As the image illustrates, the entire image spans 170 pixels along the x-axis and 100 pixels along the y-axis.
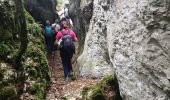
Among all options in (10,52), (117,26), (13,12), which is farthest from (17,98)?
(117,26)

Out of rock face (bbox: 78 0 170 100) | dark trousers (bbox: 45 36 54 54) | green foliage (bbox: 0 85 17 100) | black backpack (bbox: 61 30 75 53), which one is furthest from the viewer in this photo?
dark trousers (bbox: 45 36 54 54)

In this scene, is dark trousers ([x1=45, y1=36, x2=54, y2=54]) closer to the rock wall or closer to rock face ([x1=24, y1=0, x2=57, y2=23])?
rock face ([x1=24, y1=0, x2=57, y2=23])

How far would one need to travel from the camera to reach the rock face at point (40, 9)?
70.5 feet

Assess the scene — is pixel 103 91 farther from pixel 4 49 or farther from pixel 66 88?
pixel 4 49

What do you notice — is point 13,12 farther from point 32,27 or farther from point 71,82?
point 32,27

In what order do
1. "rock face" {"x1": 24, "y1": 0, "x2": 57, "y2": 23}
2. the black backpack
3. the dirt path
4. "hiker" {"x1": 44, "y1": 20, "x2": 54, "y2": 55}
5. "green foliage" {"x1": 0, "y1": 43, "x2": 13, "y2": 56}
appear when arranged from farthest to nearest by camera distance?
1. "rock face" {"x1": 24, "y1": 0, "x2": 57, "y2": 23}
2. "hiker" {"x1": 44, "y1": 20, "x2": 54, "y2": 55}
3. the black backpack
4. the dirt path
5. "green foliage" {"x1": 0, "y1": 43, "x2": 13, "y2": 56}

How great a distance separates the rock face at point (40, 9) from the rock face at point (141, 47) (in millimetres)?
13293

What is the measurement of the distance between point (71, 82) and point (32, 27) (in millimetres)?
4187

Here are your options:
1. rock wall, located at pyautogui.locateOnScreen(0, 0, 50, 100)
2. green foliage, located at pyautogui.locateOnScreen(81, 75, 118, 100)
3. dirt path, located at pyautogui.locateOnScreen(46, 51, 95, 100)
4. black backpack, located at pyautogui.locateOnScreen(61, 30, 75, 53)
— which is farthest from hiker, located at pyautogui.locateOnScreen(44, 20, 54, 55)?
green foliage, located at pyautogui.locateOnScreen(81, 75, 118, 100)

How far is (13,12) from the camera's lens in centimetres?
990

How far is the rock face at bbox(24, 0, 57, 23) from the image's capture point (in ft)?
70.5

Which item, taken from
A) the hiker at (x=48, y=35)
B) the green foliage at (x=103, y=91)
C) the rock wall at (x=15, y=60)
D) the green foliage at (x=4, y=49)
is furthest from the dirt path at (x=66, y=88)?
the hiker at (x=48, y=35)

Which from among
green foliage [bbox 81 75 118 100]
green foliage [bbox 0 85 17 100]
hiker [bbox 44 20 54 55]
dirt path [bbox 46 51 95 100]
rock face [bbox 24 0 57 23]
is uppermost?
rock face [bbox 24 0 57 23]

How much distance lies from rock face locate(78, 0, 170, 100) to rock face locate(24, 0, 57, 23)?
13293 mm
